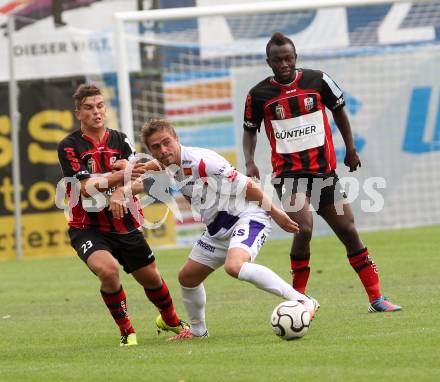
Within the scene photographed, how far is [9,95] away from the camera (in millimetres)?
18734

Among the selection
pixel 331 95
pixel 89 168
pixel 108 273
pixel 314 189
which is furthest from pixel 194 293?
pixel 331 95

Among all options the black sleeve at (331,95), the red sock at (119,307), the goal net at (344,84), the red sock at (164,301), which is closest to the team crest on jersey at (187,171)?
the red sock at (119,307)

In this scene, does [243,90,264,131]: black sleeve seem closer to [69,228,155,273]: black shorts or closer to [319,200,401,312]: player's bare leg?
[319,200,401,312]: player's bare leg

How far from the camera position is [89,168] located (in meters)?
9.01

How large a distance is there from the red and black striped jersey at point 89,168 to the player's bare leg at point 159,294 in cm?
36

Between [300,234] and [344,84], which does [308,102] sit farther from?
[344,84]

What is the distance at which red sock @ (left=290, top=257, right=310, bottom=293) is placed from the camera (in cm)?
991

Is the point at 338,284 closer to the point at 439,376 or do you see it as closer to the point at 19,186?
the point at 439,376

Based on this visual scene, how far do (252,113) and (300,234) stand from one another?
114cm

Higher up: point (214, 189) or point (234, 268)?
point (214, 189)

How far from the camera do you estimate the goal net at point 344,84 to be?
62.7 feet

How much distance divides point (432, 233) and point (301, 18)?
427 cm

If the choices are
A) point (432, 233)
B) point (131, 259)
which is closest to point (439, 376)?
point (131, 259)

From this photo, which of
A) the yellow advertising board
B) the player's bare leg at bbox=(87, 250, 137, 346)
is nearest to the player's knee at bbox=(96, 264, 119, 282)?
the player's bare leg at bbox=(87, 250, 137, 346)
